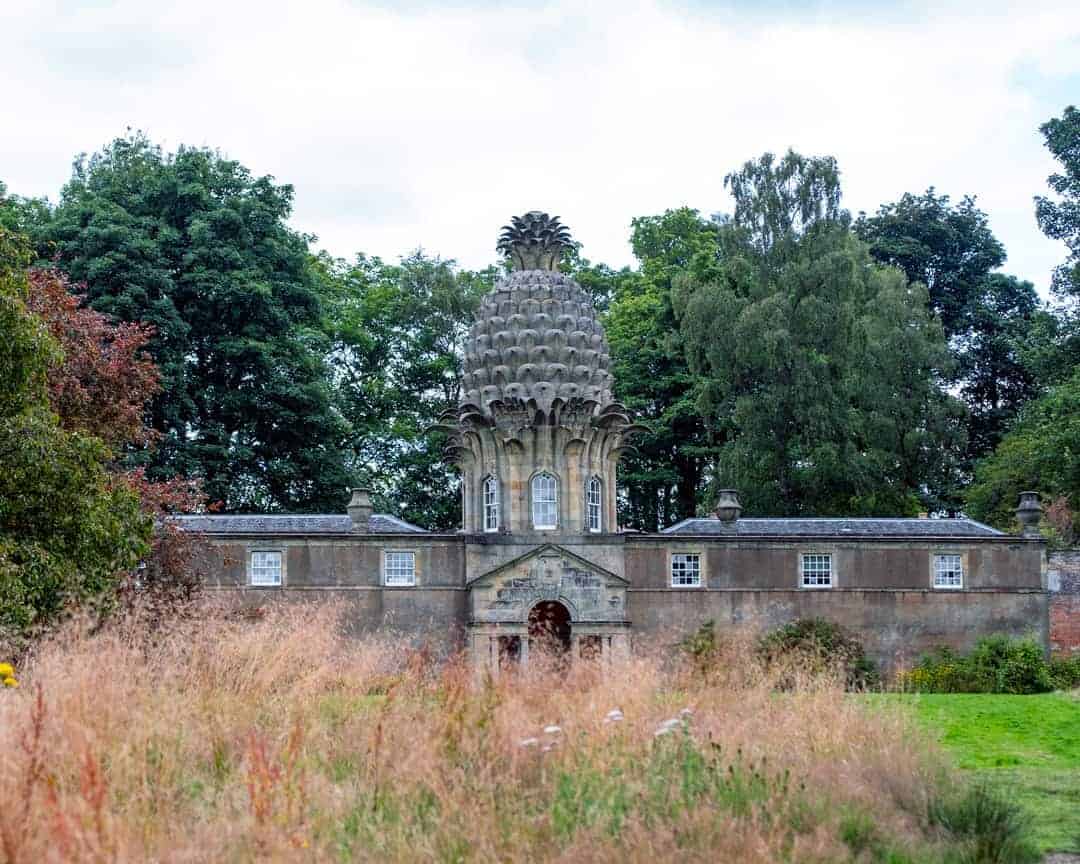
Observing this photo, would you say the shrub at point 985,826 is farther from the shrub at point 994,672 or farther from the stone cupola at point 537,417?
the stone cupola at point 537,417

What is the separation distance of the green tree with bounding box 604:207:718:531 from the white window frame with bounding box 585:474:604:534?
1290 centimetres

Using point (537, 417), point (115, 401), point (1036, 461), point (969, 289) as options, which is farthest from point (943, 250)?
point (115, 401)

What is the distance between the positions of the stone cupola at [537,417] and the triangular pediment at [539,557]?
687mm

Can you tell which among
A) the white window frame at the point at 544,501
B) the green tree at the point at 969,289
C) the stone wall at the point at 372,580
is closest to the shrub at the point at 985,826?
the white window frame at the point at 544,501

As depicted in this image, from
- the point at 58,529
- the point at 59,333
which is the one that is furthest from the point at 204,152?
the point at 58,529

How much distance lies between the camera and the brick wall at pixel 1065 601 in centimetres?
3738

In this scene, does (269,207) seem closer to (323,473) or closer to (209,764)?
(323,473)

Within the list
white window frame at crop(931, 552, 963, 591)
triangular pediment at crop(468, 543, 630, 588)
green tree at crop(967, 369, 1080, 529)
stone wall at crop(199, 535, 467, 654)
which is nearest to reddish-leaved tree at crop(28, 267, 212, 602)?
stone wall at crop(199, 535, 467, 654)

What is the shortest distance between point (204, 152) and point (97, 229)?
5161 mm

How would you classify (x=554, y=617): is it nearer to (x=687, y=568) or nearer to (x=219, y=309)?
(x=687, y=568)

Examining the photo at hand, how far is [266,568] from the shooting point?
35.0 m

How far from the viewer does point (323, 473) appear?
151 feet

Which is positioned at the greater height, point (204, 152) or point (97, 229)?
point (204, 152)

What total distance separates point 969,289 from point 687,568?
84.6ft
